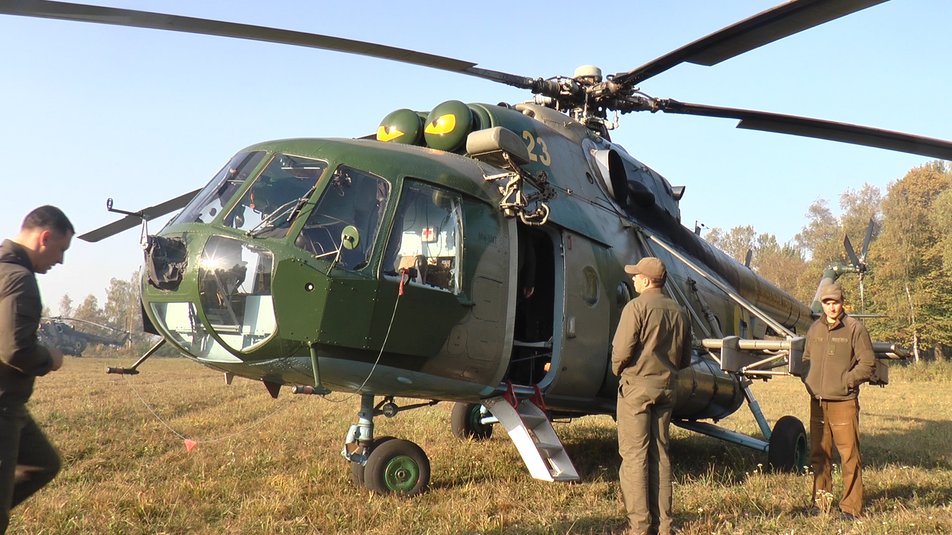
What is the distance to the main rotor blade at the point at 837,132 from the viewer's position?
725cm

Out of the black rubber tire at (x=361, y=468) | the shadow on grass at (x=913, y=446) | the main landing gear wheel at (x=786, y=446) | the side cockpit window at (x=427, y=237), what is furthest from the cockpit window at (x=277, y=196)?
the shadow on grass at (x=913, y=446)

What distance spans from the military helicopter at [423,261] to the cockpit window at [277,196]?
14 mm

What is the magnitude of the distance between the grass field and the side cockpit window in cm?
145

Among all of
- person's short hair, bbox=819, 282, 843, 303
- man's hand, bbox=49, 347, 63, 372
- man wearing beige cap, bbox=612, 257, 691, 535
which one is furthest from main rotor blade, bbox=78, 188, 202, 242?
person's short hair, bbox=819, 282, 843, 303

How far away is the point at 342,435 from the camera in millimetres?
9250

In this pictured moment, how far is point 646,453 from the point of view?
471 cm

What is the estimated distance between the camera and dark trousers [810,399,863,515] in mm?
5410

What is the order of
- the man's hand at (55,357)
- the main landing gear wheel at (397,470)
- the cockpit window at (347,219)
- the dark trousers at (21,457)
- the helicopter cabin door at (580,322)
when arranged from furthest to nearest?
the helicopter cabin door at (580,322) < the main landing gear wheel at (397,470) < the cockpit window at (347,219) < the man's hand at (55,357) < the dark trousers at (21,457)

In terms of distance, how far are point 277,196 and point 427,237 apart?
117 cm

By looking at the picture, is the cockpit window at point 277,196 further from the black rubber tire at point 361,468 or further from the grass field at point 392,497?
the black rubber tire at point 361,468

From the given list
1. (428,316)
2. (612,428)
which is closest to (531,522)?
(428,316)

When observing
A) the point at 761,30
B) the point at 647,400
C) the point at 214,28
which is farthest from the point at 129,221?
the point at 761,30

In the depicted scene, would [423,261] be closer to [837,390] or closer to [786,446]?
[837,390]

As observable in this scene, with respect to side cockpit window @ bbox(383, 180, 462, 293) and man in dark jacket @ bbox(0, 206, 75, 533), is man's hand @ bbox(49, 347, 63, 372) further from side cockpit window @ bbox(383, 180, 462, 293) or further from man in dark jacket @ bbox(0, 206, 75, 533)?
side cockpit window @ bbox(383, 180, 462, 293)
